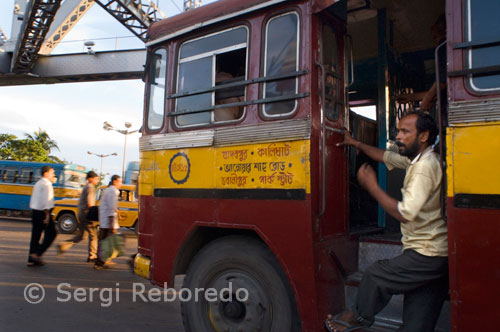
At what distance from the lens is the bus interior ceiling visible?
3.94 meters

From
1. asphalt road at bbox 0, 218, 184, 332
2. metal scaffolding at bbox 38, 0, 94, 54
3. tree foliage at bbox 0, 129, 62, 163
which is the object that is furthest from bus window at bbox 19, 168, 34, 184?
tree foliage at bbox 0, 129, 62, 163

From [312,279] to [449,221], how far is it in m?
1.00

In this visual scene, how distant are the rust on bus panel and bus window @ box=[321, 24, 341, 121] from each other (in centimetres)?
52

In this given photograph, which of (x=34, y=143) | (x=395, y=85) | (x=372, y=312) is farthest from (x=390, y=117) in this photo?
(x=34, y=143)

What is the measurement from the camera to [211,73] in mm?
3447

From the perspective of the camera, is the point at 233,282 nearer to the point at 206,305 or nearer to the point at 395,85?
the point at 206,305

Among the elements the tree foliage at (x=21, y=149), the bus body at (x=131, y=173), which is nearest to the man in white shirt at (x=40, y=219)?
the bus body at (x=131, y=173)

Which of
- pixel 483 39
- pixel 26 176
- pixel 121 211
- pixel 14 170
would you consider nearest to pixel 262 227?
pixel 483 39

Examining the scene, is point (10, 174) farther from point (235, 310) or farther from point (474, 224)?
point (474, 224)

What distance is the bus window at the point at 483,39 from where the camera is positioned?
7.12 ft

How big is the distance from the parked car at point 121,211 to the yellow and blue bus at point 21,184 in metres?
5.41

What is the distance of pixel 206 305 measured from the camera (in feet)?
10.8

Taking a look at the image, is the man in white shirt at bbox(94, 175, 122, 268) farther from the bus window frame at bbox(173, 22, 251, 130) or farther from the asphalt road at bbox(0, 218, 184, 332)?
the bus window frame at bbox(173, 22, 251, 130)

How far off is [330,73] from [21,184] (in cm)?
1930
